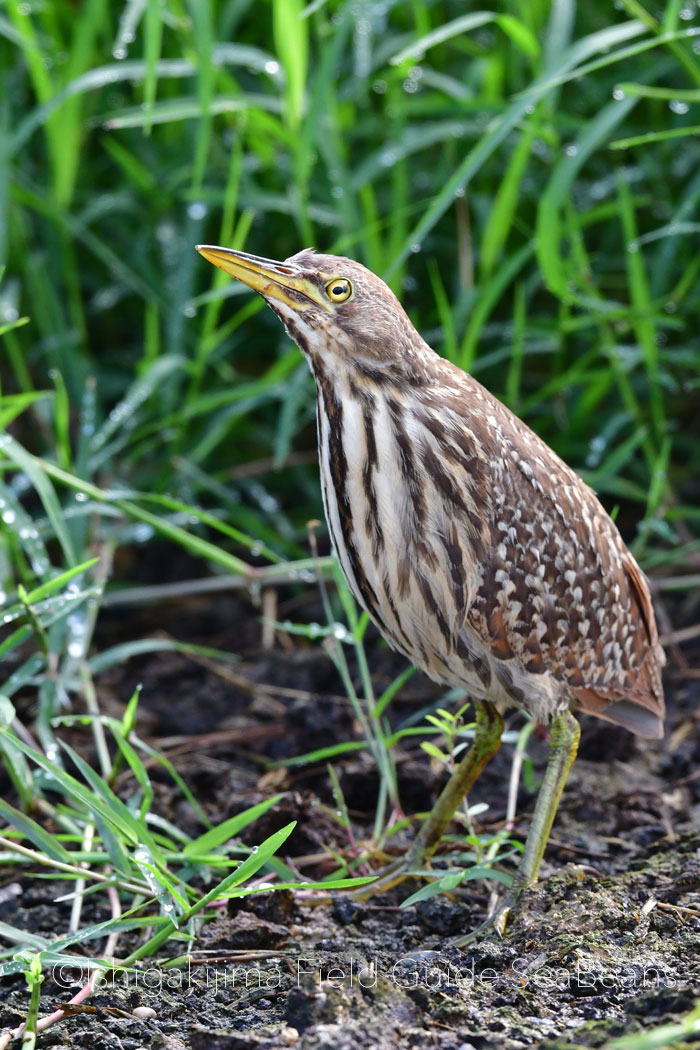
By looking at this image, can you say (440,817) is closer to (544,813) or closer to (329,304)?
(544,813)

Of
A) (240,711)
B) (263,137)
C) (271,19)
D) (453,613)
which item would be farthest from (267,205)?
(453,613)

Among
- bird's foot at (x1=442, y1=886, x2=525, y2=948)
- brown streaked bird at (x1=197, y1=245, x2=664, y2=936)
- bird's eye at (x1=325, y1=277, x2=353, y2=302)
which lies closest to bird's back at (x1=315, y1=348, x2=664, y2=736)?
brown streaked bird at (x1=197, y1=245, x2=664, y2=936)

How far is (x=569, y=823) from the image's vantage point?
341 cm

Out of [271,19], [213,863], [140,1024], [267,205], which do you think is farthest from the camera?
[271,19]

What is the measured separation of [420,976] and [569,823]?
3.32 ft

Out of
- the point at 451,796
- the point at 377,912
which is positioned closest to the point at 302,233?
the point at 451,796

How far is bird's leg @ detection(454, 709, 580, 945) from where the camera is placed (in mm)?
2889

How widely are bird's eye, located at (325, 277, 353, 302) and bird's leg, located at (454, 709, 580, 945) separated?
1.14 m

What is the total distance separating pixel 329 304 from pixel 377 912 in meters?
1.43

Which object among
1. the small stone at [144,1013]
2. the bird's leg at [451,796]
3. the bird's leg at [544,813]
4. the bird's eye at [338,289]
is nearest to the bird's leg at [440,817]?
the bird's leg at [451,796]

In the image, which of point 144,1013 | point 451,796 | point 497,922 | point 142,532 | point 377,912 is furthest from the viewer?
point 142,532

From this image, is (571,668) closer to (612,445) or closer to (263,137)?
(612,445)

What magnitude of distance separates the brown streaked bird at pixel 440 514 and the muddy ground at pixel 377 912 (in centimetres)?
23

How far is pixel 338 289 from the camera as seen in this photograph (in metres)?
2.89
